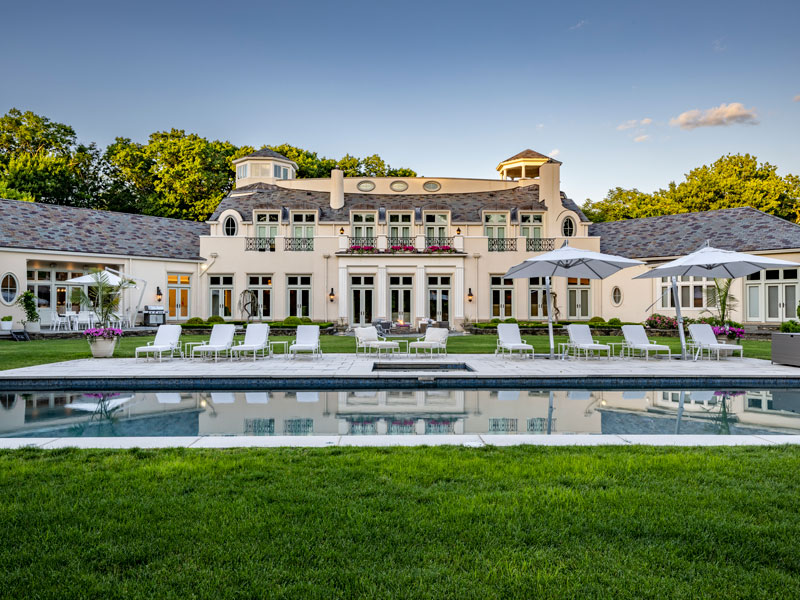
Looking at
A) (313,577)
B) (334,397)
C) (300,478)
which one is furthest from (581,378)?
(313,577)

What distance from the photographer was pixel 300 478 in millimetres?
4023

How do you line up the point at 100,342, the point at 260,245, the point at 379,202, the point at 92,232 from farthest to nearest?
the point at 379,202 → the point at 260,245 → the point at 92,232 → the point at 100,342

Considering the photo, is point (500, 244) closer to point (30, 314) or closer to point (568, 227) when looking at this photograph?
point (568, 227)

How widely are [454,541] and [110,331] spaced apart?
43.7 ft

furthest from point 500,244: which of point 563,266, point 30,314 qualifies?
point 30,314

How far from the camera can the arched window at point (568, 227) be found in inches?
1109

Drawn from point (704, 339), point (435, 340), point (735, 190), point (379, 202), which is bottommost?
point (704, 339)

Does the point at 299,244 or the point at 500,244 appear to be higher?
the point at 299,244

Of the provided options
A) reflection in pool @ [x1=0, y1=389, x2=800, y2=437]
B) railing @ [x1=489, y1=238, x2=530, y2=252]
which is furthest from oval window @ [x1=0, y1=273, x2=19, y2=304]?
railing @ [x1=489, y1=238, x2=530, y2=252]

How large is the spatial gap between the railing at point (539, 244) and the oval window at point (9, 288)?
24.2 meters

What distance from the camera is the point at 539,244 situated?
1098 inches

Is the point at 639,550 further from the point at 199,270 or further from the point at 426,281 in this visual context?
the point at 199,270

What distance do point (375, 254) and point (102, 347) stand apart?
15.0 meters

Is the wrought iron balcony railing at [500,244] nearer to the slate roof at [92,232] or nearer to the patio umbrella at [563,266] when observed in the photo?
the patio umbrella at [563,266]
